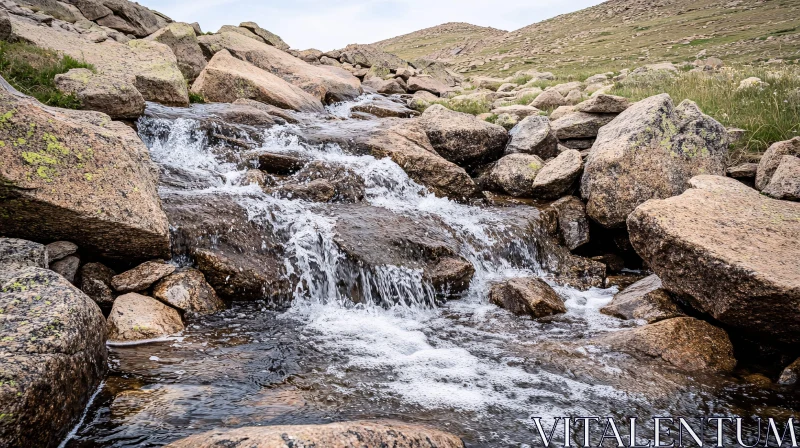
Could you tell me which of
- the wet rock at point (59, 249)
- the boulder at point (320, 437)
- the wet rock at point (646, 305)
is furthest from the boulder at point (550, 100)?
the boulder at point (320, 437)

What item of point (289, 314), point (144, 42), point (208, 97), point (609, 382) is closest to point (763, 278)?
point (609, 382)

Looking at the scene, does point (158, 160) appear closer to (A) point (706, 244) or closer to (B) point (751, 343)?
(A) point (706, 244)

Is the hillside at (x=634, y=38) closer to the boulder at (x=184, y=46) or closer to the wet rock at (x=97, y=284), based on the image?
the boulder at (x=184, y=46)

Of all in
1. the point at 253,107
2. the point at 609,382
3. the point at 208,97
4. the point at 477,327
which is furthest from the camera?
the point at 208,97

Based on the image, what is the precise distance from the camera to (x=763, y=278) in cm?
480

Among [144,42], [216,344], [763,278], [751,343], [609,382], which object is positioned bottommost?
[751,343]

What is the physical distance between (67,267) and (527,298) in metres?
5.85

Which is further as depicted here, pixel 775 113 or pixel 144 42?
pixel 144 42

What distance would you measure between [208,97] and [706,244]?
13.6 metres

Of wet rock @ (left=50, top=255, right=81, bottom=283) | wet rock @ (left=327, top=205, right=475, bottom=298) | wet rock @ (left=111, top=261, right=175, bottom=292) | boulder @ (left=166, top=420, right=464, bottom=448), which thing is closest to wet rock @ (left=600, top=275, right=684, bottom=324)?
wet rock @ (left=327, top=205, right=475, bottom=298)

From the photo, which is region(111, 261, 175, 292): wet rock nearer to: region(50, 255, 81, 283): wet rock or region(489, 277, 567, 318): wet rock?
region(50, 255, 81, 283): wet rock

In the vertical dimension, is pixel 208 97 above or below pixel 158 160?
above

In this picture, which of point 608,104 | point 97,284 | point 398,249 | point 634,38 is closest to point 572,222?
point 398,249

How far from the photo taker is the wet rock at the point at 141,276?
18.8 ft
